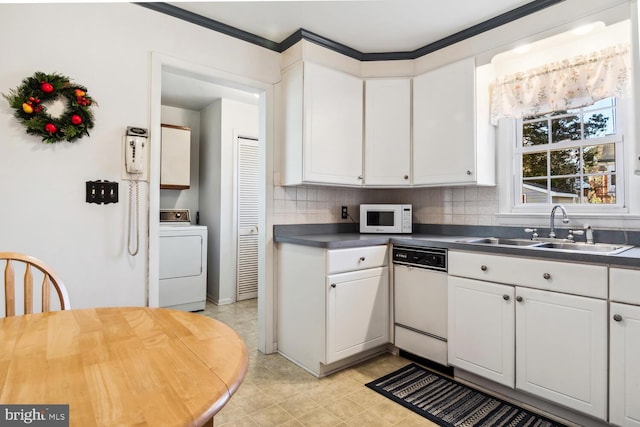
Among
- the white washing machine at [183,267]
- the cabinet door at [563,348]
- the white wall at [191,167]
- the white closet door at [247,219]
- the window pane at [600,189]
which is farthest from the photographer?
the white wall at [191,167]

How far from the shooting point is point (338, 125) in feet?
9.25

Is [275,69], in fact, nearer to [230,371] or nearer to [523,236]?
[523,236]

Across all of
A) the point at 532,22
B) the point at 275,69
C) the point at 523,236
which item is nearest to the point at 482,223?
the point at 523,236

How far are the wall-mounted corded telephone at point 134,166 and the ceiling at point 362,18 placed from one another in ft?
3.14

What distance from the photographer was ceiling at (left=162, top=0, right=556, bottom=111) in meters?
2.33

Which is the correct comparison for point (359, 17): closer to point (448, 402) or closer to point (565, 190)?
point (565, 190)

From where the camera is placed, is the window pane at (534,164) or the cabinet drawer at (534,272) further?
the window pane at (534,164)

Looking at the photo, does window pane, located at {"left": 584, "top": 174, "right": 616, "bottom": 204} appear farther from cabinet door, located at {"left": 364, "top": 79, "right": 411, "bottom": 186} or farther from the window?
cabinet door, located at {"left": 364, "top": 79, "right": 411, "bottom": 186}

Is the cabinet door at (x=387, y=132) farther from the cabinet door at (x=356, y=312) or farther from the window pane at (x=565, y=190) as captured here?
A: the window pane at (x=565, y=190)

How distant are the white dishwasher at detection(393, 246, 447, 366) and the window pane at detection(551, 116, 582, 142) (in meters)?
1.23

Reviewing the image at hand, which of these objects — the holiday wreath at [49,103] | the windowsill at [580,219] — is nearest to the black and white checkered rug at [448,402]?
the windowsill at [580,219]

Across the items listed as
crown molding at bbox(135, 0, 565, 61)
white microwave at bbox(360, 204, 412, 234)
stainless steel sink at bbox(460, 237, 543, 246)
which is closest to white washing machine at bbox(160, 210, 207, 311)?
white microwave at bbox(360, 204, 412, 234)

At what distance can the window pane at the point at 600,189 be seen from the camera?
2.26m

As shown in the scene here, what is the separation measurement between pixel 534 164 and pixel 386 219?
119cm
